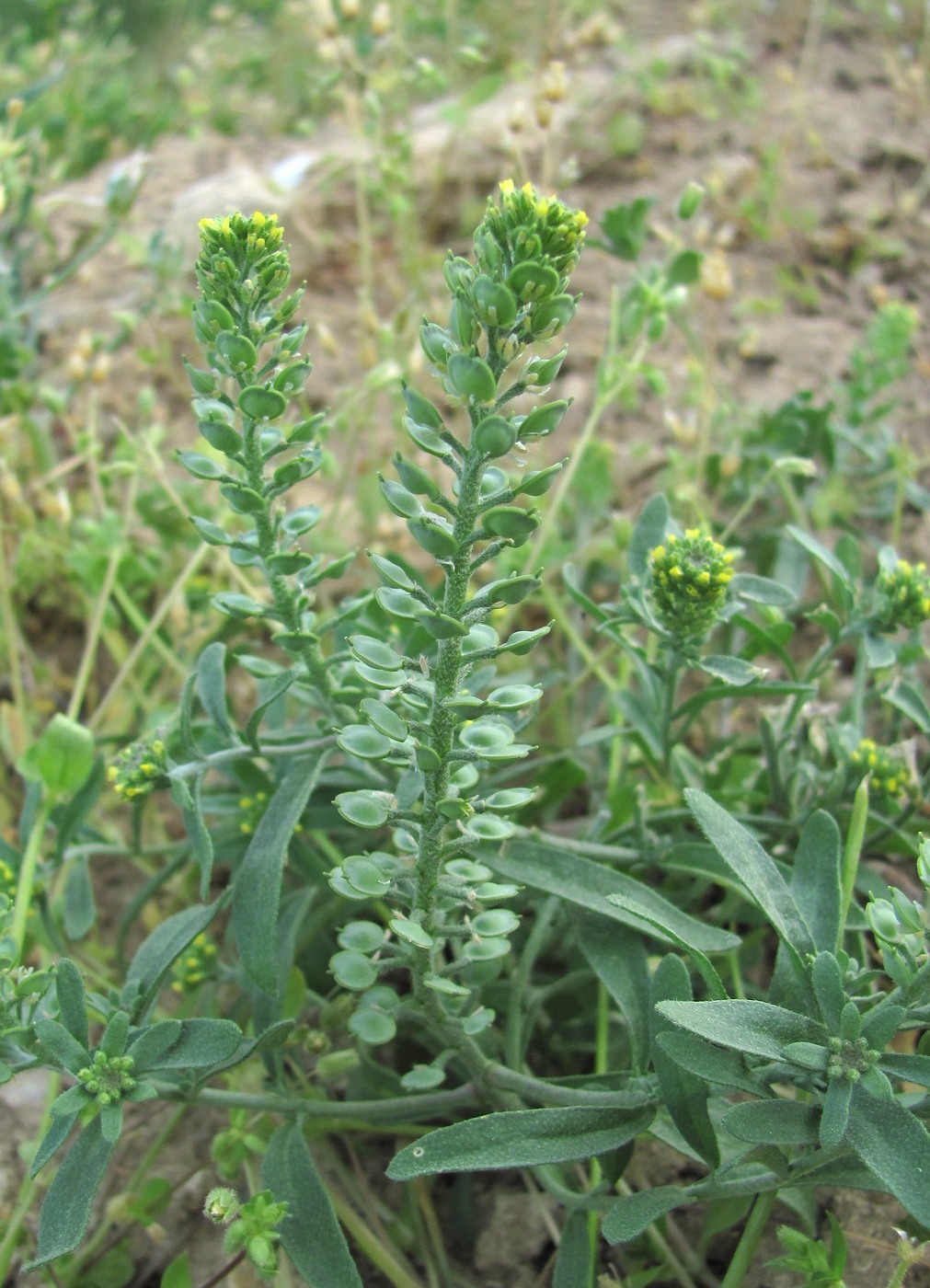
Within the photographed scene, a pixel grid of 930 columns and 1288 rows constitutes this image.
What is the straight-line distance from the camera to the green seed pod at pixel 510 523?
0.82m

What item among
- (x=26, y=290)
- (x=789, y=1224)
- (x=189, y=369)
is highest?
(x=26, y=290)

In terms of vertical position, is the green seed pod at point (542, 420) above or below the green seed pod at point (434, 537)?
above

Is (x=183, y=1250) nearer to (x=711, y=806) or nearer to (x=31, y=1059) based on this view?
(x=31, y=1059)

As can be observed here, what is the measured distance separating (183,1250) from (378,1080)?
1.12 ft

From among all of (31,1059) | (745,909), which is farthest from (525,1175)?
(31,1059)

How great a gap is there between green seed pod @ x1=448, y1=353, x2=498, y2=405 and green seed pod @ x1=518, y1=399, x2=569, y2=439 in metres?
0.04

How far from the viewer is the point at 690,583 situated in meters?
1.23

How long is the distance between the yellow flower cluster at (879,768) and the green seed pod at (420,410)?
748 millimetres

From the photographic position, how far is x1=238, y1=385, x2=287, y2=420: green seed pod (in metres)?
0.99

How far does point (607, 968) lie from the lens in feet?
3.96

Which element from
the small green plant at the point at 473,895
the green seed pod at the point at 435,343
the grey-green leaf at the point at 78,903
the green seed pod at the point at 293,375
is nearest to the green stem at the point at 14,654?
the small green plant at the point at 473,895

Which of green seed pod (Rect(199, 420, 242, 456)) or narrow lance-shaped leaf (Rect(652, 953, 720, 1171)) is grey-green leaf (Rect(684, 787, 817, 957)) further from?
green seed pod (Rect(199, 420, 242, 456))

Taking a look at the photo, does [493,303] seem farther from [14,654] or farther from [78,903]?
[14,654]

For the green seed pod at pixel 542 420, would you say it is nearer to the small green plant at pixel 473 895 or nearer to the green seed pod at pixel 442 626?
the small green plant at pixel 473 895
